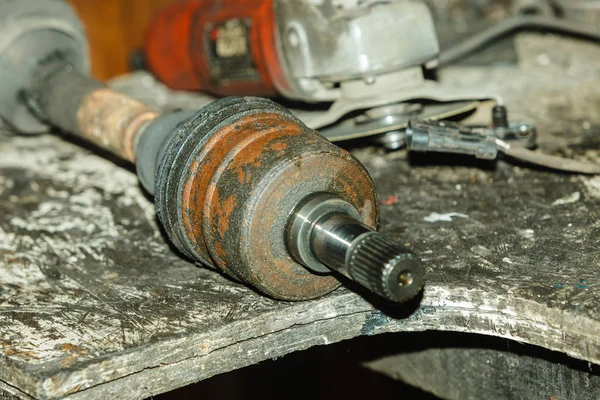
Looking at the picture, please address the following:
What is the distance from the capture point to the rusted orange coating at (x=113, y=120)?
1.13 m

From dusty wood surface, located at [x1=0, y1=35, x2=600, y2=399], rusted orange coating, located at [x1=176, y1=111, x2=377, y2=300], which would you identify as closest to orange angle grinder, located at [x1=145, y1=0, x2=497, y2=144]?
dusty wood surface, located at [x1=0, y1=35, x2=600, y2=399]

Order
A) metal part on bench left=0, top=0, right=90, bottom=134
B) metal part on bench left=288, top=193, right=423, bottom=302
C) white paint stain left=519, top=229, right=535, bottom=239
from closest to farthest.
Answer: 1. metal part on bench left=288, top=193, right=423, bottom=302
2. white paint stain left=519, top=229, right=535, bottom=239
3. metal part on bench left=0, top=0, right=90, bottom=134

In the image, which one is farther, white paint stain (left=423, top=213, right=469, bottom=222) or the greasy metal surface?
white paint stain (left=423, top=213, right=469, bottom=222)

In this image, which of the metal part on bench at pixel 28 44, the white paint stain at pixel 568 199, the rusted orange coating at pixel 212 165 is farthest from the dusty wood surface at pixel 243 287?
the metal part on bench at pixel 28 44

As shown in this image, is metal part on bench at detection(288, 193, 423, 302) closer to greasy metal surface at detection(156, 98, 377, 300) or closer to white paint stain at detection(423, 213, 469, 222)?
greasy metal surface at detection(156, 98, 377, 300)

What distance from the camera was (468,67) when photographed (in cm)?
175

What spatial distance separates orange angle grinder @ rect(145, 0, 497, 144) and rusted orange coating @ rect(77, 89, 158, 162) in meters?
0.27

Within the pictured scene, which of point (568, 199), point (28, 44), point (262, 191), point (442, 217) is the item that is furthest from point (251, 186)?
point (28, 44)

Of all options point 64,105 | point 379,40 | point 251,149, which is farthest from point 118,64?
point 251,149

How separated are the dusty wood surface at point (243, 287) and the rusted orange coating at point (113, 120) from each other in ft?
0.40

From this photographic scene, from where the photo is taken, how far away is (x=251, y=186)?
791mm

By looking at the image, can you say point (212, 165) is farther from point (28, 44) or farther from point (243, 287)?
point (28, 44)

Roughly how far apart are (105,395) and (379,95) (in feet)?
2.10

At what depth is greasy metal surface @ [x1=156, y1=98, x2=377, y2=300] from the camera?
795mm
